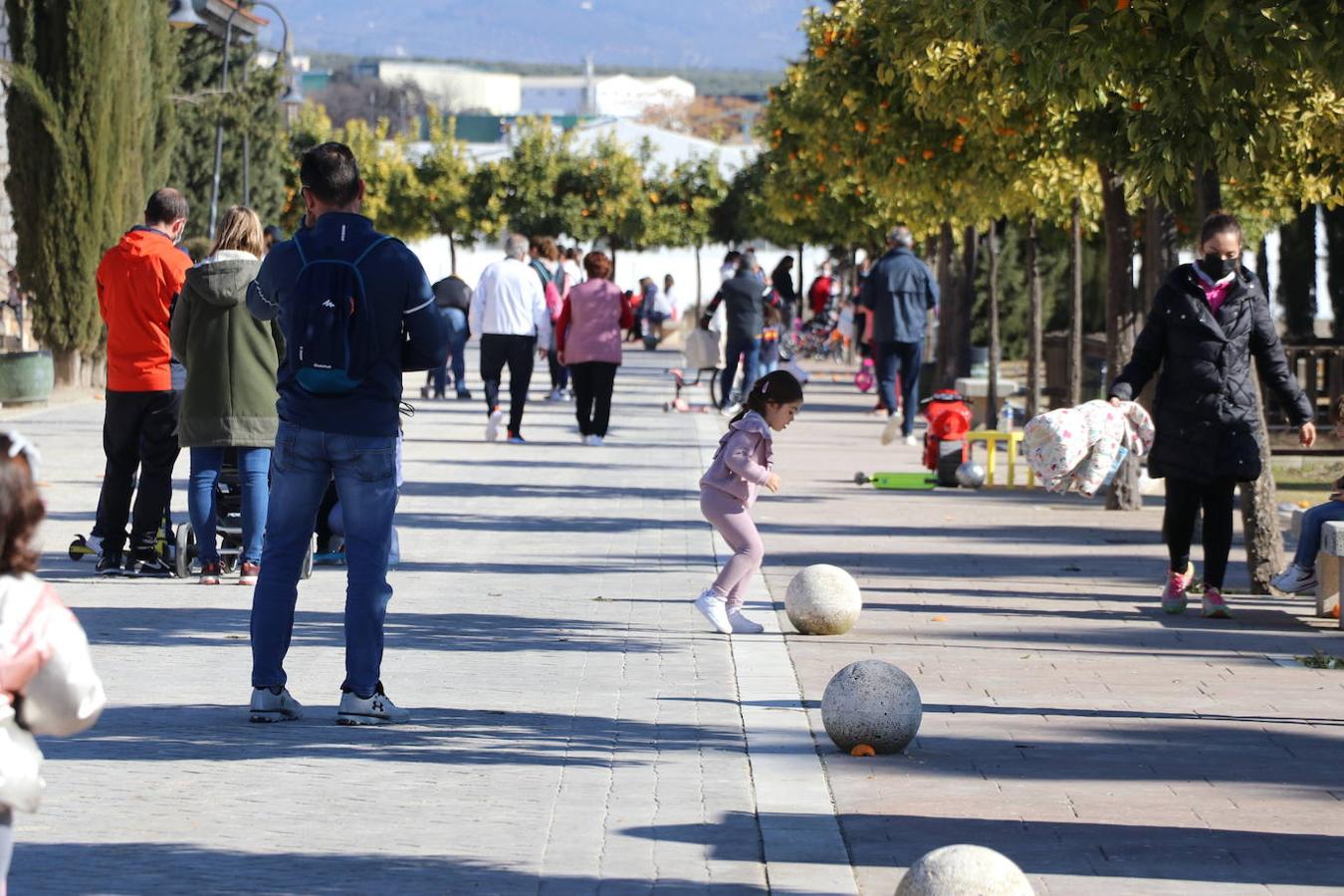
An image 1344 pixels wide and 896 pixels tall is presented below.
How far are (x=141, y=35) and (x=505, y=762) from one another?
1994 cm

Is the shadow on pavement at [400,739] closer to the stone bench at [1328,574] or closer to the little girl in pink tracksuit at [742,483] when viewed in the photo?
the little girl in pink tracksuit at [742,483]

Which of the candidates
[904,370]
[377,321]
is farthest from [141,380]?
[904,370]

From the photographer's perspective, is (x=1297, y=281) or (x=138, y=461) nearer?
(x=138, y=461)

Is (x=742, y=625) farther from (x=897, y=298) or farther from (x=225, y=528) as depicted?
(x=897, y=298)

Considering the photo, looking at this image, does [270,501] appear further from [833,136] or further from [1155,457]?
[833,136]

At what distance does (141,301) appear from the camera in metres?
11.0

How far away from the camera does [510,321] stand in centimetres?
2062

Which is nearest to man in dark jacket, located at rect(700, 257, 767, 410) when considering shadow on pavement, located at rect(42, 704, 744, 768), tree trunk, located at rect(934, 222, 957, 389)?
tree trunk, located at rect(934, 222, 957, 389)

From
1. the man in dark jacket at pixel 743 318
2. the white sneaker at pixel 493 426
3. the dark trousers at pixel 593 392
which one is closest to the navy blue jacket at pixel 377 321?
the dark trousers at pixel 593 392

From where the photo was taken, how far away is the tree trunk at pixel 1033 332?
21.8 m

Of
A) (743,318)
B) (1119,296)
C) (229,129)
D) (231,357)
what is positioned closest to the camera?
(231,357)

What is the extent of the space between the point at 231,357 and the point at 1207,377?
4.52 meters

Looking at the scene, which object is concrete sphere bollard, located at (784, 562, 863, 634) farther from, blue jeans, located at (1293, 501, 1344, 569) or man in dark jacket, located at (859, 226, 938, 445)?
man in dark jacket, located at (859, 226, 938, 445)

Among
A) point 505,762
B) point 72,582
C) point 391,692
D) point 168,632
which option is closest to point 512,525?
point 72,582
